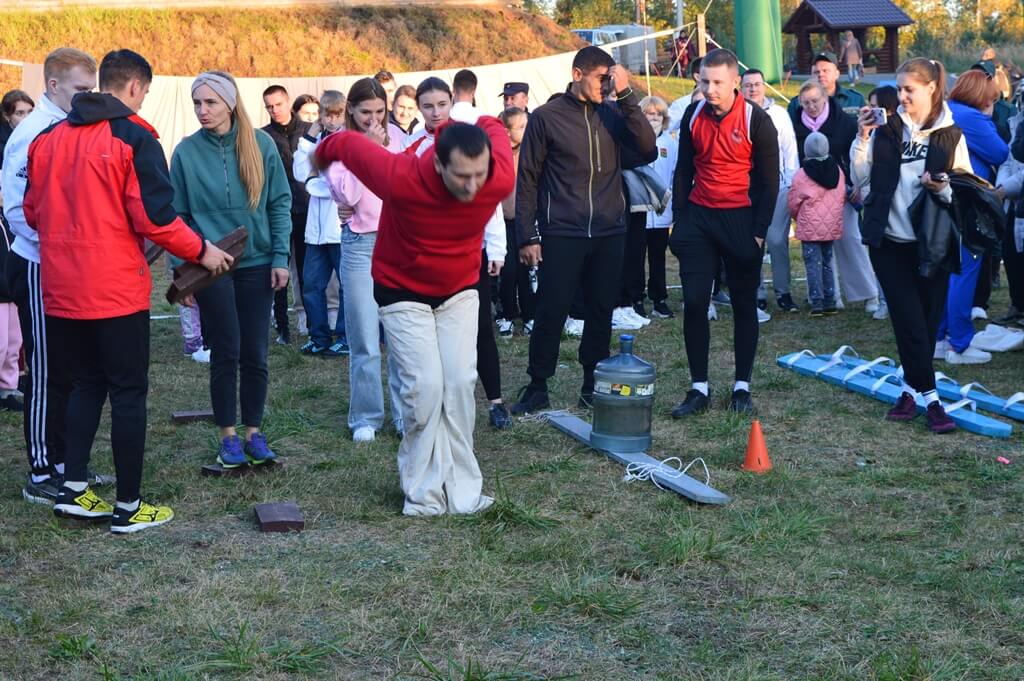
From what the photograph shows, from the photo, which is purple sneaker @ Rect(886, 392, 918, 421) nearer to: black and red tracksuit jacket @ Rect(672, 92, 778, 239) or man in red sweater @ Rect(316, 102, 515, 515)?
black and red tracksuit jacket @ Rect(672, 92, 778, 239)

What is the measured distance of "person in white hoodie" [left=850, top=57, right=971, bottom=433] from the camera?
261 inches

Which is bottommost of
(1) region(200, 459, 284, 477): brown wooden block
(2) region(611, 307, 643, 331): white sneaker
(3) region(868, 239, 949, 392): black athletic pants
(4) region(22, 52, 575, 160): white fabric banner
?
(1) region(200, 459, 284, 477): brown wooden block

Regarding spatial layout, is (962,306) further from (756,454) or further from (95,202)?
(95,202)

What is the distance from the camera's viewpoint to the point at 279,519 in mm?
5238

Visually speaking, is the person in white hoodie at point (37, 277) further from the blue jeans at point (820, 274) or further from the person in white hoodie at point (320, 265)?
the blue jeans at point (820, 274)

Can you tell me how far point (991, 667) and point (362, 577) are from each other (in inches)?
89.7

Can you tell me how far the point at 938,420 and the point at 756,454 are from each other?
53.7 inches

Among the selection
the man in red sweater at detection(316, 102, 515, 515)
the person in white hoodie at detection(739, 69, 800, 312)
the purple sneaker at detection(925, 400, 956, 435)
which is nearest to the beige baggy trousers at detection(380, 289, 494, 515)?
the man in red sweater at detection(316, 102, 515, 515)

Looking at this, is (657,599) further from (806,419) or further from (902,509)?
(806,419)

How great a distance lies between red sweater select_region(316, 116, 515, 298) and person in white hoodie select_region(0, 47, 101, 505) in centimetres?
124

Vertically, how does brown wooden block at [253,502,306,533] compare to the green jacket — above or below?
below

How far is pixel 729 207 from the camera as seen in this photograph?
23.9 ft

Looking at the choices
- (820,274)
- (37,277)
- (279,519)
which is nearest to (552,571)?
(279,519)

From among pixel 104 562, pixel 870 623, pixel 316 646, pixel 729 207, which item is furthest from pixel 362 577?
pixel 729 207
